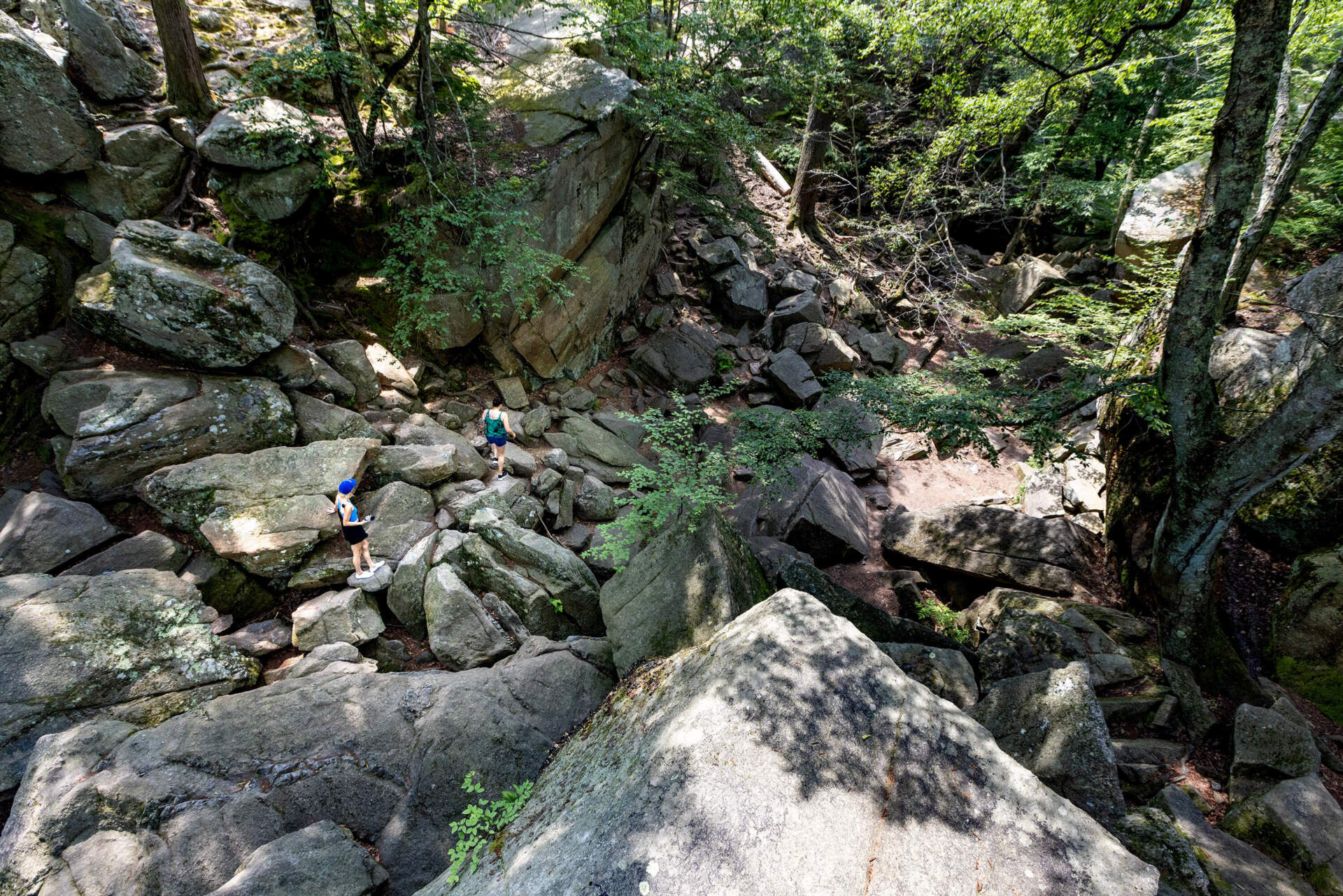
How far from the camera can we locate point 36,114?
679 cm

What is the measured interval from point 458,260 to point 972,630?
1076 centimetres

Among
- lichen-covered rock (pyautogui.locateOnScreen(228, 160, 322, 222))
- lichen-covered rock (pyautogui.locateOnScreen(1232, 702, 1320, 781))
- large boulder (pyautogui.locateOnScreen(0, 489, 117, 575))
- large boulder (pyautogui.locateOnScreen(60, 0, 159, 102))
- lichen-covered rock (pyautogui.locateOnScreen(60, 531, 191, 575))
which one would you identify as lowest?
lichen-covered rock (pyautogui.locateOnScreen(1232, 702, 1320, 781))

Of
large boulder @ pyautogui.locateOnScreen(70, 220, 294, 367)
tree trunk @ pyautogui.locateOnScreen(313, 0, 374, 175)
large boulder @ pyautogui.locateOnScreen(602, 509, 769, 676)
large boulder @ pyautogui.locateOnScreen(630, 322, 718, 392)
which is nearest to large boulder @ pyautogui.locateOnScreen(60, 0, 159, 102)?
large boulder @ pyautogui.locateOnScreen(70, 220, 294, 367)

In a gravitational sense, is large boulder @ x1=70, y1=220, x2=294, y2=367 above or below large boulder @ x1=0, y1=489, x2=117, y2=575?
above

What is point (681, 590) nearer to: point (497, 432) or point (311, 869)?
point (311, 869)

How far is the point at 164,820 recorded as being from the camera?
12.2ft

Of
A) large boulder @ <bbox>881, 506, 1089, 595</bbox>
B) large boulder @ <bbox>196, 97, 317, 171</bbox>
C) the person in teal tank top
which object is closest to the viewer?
large boulder @ <bbox>881, 506, 1089, 595</bbox>

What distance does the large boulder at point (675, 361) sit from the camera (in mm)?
13672

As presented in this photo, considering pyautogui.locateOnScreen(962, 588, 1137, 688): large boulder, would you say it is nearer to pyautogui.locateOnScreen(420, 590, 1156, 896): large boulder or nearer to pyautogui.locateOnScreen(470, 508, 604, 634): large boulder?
pyautogui.locateOnScreen(420, 590, 1156, 896): large boulder

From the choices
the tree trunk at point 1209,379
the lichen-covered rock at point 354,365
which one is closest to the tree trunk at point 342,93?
the lichen-covered rock at point 354,365

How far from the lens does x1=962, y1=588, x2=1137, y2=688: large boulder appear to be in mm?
5734

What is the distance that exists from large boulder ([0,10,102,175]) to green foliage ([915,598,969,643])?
13.9 m

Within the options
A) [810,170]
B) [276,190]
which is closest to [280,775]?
[276,190]

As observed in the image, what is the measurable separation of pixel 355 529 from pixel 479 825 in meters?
4.18
